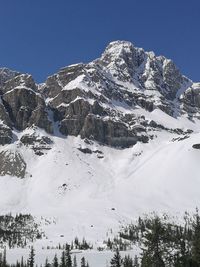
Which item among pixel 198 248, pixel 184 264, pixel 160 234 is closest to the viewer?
pixel 160 234

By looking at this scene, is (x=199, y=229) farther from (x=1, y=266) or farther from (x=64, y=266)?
(x=1, y=266)

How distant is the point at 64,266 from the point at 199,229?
70.9 metres

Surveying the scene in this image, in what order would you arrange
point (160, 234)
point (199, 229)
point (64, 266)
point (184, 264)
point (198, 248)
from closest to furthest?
point (160, 234) < point (198, 248) < point (184, 264) < point (199, 229) < point (64, 266)

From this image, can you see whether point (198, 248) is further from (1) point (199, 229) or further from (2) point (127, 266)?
(2) point (127, 266)

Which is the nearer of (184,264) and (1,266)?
(184,264)

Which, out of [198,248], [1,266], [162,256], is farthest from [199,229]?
[1,266]

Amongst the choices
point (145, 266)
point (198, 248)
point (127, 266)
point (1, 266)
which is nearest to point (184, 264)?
point (198, 248)

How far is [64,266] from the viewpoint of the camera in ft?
474

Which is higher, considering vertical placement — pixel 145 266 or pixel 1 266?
pixel 1 266

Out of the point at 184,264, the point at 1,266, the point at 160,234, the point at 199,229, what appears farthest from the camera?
the point at 1,266

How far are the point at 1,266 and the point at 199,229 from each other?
94080 mm

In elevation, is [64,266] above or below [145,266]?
above

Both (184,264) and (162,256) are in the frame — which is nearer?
(162,256)

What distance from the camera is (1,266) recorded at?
522 feet
